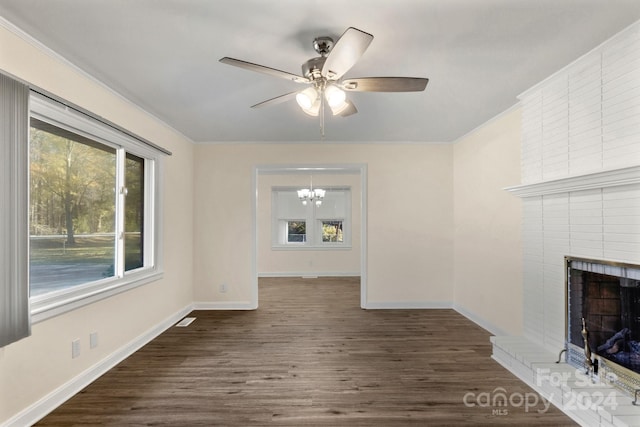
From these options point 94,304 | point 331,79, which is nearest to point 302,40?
point 331,79

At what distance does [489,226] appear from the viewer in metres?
3.71

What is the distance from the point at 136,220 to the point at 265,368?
81.4 inches

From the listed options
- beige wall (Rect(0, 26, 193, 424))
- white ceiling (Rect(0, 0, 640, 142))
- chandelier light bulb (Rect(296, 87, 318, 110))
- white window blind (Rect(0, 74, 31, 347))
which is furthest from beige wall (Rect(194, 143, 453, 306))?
white window blind (Rect(0, 74, 31, 347))

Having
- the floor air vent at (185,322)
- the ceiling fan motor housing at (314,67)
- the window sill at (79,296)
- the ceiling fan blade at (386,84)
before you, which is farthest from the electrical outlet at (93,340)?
the ceiling fan blade at (386,84)

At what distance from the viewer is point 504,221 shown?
340cm

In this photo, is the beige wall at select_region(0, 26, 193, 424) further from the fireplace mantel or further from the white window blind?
the fireplace mantel

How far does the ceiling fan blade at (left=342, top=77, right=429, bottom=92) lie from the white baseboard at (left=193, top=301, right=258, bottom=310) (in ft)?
11.7

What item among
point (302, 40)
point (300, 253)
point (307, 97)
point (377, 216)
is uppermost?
point (302, 40)

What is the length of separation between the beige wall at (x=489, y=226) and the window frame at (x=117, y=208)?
12.3ft

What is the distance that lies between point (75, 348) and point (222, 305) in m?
2.25

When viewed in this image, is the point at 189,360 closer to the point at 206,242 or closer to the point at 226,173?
the point at 206,242

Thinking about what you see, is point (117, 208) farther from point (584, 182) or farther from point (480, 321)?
point (480, 321)

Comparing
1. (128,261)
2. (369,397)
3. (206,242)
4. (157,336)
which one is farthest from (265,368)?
(206,242)

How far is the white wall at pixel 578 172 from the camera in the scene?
78.0 inches
